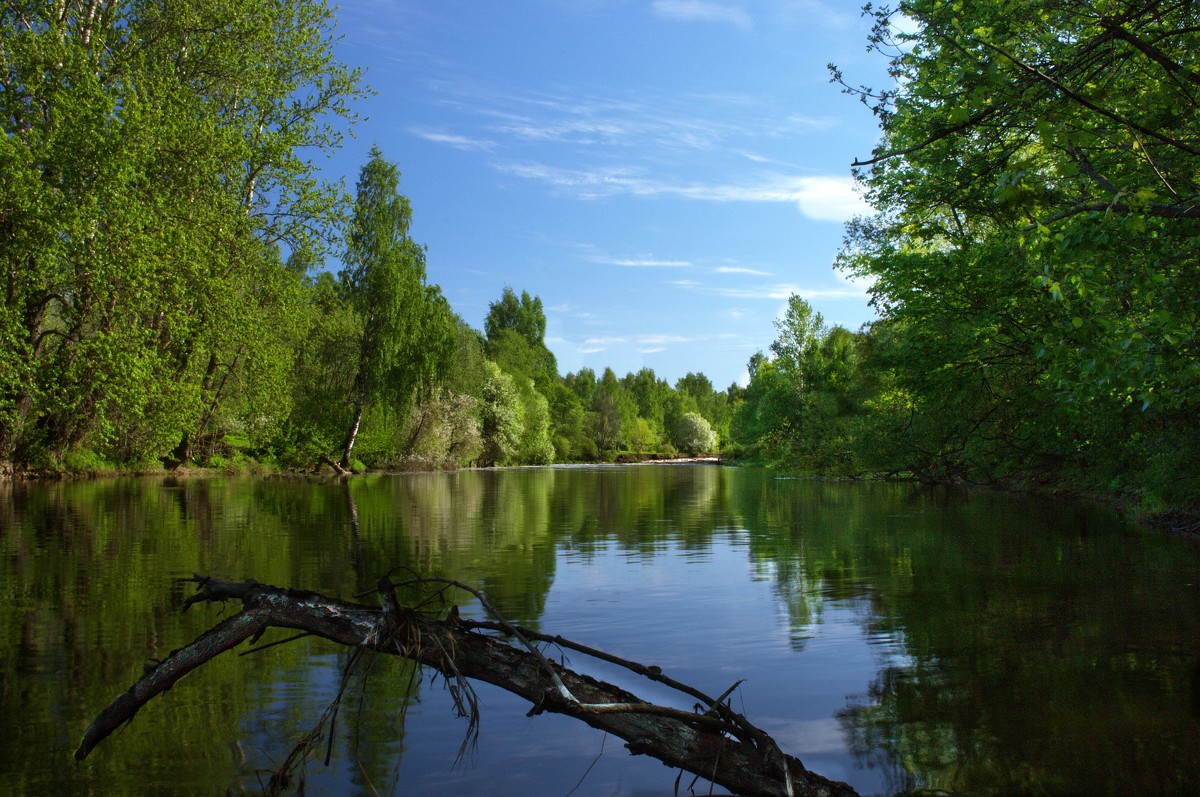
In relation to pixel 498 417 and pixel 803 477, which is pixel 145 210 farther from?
pixel 498 417

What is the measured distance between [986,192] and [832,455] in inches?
1157

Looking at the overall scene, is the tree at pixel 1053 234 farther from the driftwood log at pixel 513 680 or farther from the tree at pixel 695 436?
the tree at pixel 695 436

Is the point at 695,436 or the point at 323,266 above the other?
the point at 323,266

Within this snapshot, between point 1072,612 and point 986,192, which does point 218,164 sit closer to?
point 986,192

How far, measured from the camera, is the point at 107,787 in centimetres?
472

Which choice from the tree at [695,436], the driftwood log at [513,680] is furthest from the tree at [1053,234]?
the tree at [695,436]

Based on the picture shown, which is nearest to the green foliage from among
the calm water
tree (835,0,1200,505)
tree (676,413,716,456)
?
tree (835,0,1200,505)

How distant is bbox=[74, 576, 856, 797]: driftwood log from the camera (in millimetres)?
4008

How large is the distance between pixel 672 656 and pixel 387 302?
149ft

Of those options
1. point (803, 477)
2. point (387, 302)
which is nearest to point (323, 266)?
point (387, 302)

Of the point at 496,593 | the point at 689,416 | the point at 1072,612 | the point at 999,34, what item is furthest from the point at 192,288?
the point at 689,416

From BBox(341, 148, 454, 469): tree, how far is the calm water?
110 feet

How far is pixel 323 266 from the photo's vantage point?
37594mm

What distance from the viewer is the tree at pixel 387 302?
5097 cm
